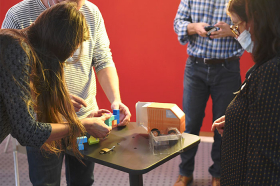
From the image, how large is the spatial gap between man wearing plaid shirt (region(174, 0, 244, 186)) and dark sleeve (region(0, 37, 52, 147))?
63.4 inches

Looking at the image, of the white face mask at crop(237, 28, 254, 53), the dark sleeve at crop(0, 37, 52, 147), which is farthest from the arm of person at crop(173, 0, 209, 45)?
the dark sleeve at crop(0, 37, 52, 147)

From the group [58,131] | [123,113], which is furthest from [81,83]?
[58,131]

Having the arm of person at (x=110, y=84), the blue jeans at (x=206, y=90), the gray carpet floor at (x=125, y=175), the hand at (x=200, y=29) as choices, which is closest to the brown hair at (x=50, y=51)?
the arm of person at (x=110, y=84)

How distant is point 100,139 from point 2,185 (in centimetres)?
169

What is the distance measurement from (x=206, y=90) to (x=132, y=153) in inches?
52.8

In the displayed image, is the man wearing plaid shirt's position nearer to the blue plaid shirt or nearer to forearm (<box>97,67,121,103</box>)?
the blue plaid shirt

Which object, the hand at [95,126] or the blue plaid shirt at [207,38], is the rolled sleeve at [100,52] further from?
the blue plaid shirt at [207,38]

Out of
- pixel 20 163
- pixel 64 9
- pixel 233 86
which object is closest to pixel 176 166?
pixel 233 86

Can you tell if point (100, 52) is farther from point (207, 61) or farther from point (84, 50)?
point (207, 61)

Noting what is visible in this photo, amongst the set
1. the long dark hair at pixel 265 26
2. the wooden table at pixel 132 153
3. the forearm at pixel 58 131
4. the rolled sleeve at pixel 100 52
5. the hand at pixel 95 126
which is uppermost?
the long dark hair at pixel 265 26

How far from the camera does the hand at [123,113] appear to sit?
1781 millimetres

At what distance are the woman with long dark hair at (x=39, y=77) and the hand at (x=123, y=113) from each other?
16.7 inches

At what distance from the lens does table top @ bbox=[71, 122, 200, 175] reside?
1.31 m

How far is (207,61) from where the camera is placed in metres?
2.47
